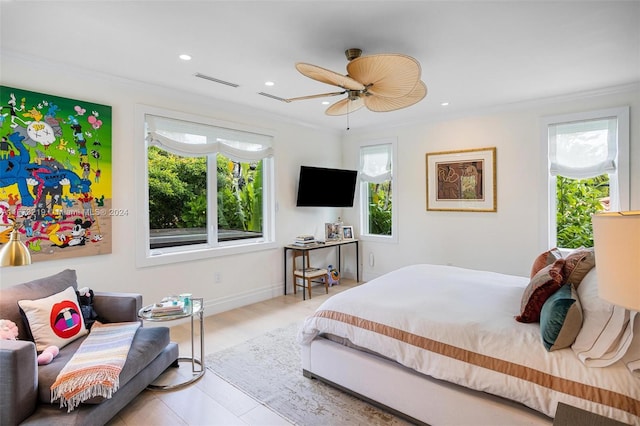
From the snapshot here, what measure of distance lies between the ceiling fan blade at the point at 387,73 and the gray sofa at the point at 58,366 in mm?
2417

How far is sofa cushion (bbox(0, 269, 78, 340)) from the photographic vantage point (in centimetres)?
221

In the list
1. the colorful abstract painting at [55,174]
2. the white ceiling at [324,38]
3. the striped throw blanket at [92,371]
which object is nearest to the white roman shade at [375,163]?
the white ceiling at [324,38]

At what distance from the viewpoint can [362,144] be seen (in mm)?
5742

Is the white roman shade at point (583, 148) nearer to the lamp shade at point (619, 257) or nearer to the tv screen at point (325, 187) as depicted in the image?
the tv screen at point (325, 187)

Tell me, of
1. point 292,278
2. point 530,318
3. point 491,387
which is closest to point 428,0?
point 530,318

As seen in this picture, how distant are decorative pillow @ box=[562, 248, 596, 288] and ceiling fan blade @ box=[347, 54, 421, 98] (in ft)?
5.00

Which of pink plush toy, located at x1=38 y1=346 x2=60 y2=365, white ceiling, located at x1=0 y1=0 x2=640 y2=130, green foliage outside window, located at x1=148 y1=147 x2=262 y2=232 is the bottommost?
pink plush toy, located at x1=38 y1=346 x2=60 y2=365

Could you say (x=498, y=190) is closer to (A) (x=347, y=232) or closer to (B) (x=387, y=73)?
(A) (x=347, y=232)

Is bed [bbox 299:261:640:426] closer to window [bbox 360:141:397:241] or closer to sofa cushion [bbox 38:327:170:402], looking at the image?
sofa cushion [bbox 38:327:170:402]

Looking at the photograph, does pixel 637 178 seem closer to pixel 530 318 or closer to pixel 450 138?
pixel 450 138

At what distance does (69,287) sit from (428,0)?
3.17 meters

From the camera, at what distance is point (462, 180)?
15.5 ft

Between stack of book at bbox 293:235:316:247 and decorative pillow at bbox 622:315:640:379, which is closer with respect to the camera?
decorative pillow at bbox 622:315:640:379

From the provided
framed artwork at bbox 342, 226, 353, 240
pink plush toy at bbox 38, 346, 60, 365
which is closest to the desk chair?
framed artwork at bbox 342, 226, 353, 240
